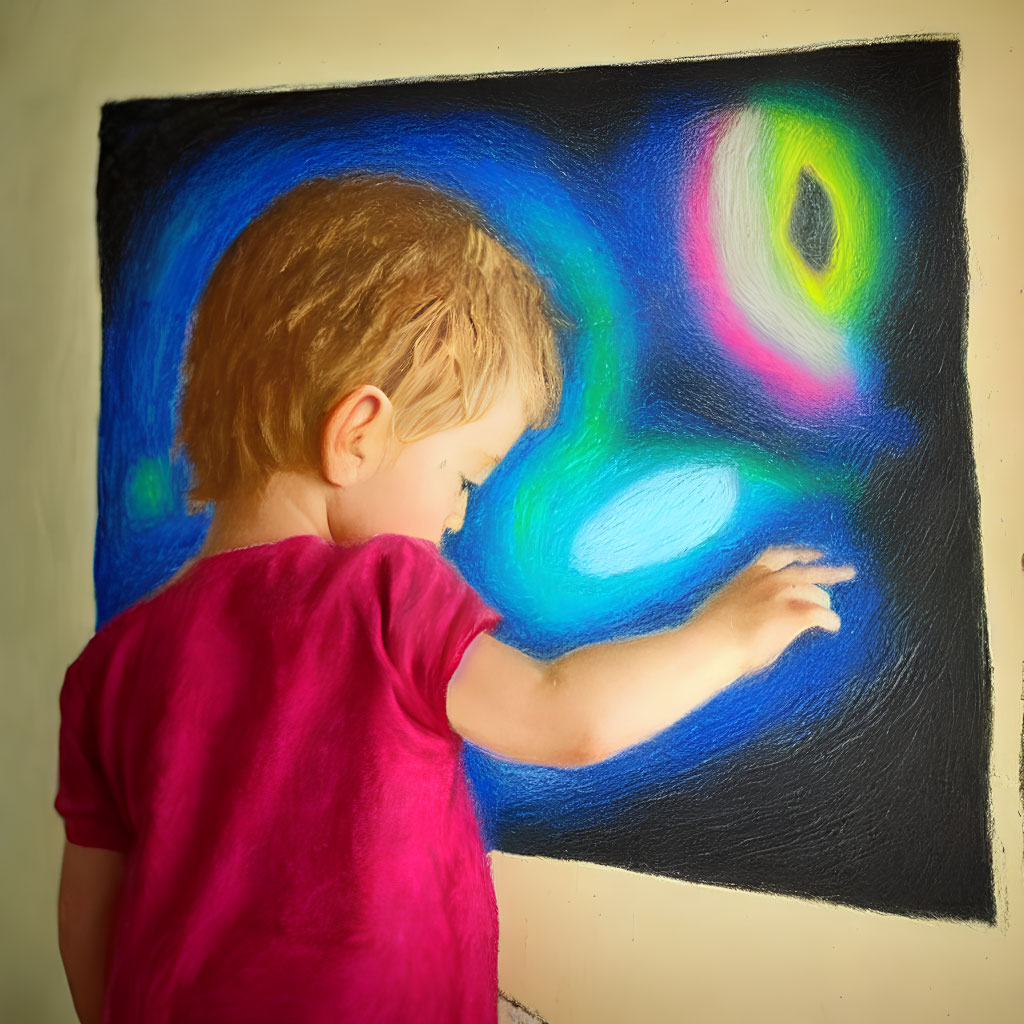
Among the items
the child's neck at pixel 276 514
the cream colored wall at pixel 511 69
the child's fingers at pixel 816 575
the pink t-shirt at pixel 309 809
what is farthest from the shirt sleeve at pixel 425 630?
the child's fingers at pixel 816 575

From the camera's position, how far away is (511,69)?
115cm

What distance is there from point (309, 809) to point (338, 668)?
0.52ft

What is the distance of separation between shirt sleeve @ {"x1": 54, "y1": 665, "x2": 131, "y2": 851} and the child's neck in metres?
0.27

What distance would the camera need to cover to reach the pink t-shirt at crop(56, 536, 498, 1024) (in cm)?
95

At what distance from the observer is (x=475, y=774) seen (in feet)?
3.38

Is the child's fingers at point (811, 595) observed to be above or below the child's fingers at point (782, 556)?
below

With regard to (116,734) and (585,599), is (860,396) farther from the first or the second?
(116,734)

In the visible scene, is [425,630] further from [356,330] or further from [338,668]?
[356,330]

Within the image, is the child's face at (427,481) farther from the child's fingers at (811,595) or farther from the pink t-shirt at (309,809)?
the child's fingers at (811,595)

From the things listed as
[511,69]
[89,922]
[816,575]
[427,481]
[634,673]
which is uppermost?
[511,69]

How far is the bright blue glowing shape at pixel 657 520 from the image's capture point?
3.40 ft

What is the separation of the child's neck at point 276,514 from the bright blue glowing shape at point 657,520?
1.01 feet

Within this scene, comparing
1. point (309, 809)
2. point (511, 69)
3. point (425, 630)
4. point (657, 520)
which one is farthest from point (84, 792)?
point (511, 69)

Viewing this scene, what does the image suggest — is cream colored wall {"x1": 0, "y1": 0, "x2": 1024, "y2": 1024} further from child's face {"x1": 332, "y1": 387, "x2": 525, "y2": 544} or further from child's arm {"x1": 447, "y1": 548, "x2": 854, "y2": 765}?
child's face {"x1": 332, "y1": 387, "x2": 525, "y2": 544}
